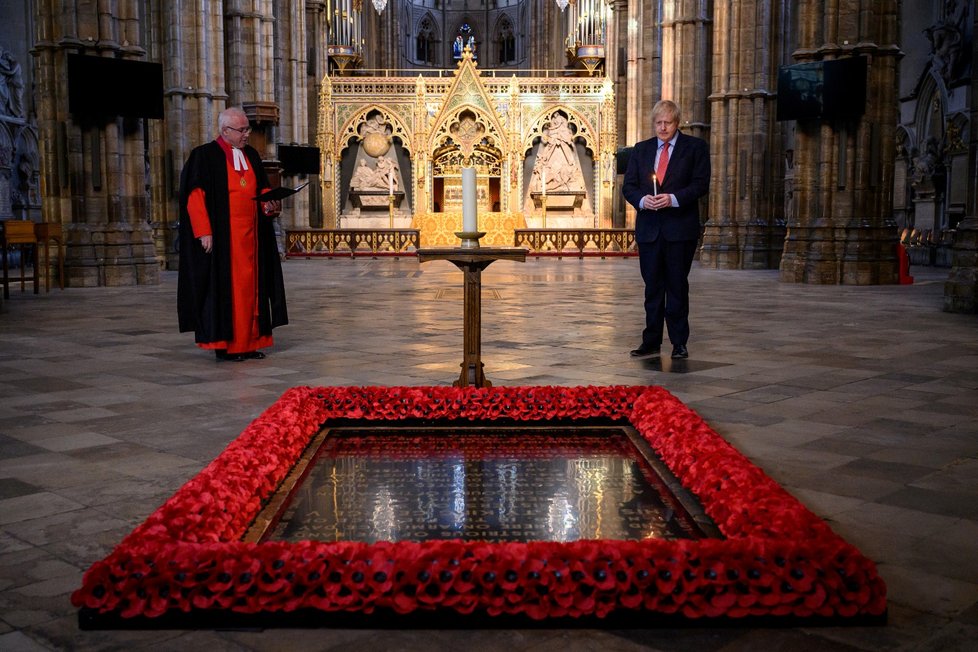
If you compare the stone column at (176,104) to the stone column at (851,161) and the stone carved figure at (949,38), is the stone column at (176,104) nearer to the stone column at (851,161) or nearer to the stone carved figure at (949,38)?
the stone column at (851,161)

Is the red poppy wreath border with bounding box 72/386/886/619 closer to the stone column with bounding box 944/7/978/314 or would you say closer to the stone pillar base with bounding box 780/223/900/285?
the stone column with bounding box 944/7/978/314

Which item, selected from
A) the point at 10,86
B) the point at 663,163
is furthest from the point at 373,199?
the point at 663,163

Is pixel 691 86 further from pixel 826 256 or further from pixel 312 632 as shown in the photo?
pixel 312 632

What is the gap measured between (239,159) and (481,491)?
14.2 feet

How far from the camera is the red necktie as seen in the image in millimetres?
7125

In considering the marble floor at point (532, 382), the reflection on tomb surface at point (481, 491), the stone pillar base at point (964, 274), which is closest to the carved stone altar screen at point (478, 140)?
the marble floor at point (532, 382)

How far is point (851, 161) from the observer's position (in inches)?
577

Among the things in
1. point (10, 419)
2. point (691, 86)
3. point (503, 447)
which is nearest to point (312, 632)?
point (503, 447)

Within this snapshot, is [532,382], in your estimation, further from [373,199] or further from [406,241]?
[373,199]

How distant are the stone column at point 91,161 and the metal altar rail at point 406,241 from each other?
10.4m

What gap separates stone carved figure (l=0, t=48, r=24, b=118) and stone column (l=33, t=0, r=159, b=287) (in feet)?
33.5

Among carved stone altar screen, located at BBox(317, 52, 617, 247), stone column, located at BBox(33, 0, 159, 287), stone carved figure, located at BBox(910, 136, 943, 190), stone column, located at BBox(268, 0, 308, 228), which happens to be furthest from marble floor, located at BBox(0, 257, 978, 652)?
carved stone altar screen, located at BBox(317, 52, 617, 247)

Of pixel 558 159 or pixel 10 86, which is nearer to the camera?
pixel 10 86

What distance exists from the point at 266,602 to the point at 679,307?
16.5 ft
